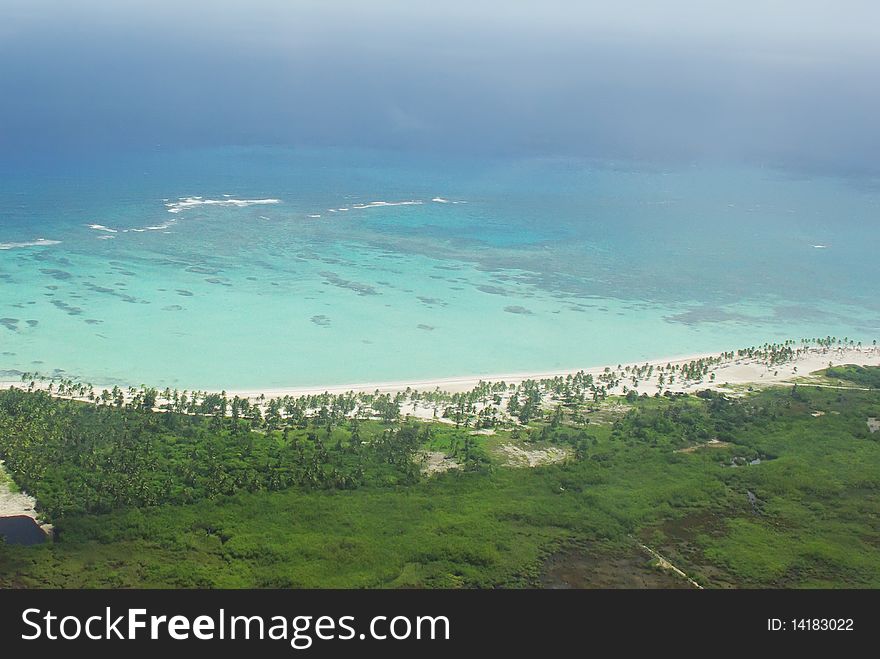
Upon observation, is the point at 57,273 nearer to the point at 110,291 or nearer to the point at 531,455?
the point at 110,291

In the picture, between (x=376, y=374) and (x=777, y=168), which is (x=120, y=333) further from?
(x=777, y=168)

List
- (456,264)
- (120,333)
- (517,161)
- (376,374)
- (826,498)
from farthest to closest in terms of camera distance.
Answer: (517,161) < (456,264) < (120,333) < (376,374) < (826,498)

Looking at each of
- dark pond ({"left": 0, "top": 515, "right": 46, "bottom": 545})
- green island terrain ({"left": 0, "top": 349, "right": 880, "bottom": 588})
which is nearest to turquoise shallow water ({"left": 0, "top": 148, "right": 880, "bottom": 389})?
green island terrain ({"left": 0, "top": 349, "right": 880, "bottom": 588})

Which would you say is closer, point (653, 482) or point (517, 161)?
point (653, 482)

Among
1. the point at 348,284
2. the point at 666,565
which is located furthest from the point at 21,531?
the point at 348,284

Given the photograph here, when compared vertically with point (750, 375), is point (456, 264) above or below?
above

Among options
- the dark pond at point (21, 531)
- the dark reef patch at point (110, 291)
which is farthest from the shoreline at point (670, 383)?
the dark pond at point (21, 531)

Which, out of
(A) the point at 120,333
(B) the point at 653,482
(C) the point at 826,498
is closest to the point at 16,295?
(A) the point at 120,333
